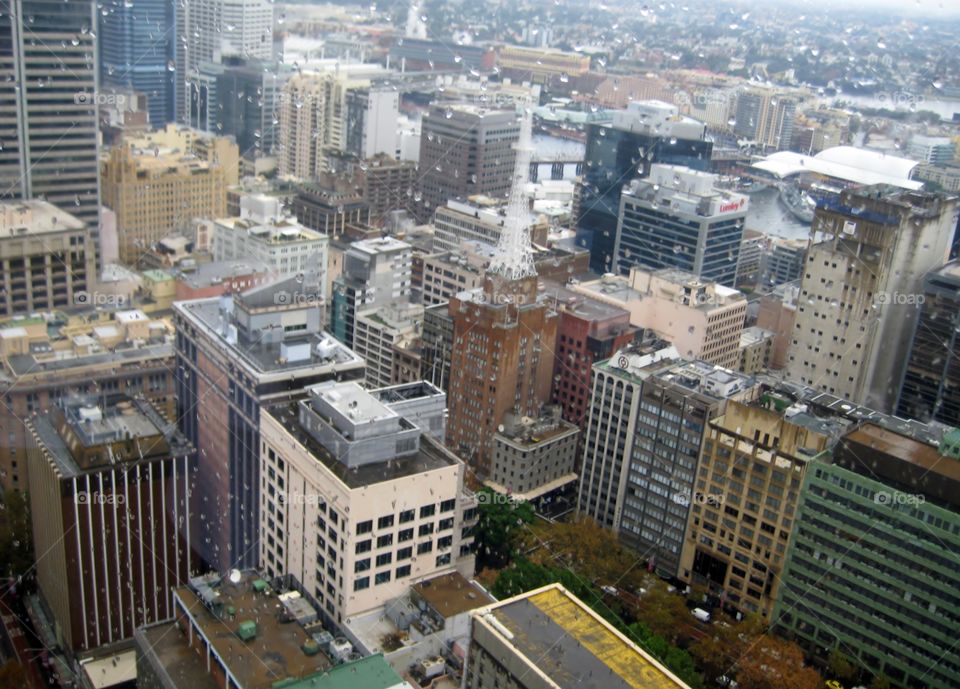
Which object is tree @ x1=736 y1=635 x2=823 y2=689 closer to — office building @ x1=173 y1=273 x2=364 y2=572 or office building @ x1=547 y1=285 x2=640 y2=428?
office building @ x1=173 y1=273 x2=364 y2=572

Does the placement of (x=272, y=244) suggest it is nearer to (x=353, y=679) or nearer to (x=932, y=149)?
(x=353, y=679)

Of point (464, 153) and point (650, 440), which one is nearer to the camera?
point (650, 440)

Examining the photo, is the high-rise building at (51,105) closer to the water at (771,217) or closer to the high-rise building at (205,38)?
the high-rise building at (205,38)

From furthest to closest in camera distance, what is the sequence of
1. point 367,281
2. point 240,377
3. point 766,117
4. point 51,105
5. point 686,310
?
point 766,117, point 51,105, point 367,281, point 686,310, point 240,377

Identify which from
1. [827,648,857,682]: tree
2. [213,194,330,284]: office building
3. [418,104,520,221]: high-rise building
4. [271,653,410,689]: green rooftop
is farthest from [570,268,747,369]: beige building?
[271,653,410,689]: green rooftop

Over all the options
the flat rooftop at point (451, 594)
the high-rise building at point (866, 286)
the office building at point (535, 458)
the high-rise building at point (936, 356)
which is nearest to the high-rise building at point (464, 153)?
the high-rise building at point (866, 286)

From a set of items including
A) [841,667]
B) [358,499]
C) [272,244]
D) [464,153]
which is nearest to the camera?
[358,499]

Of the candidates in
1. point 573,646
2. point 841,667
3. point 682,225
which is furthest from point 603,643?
point 682,225
